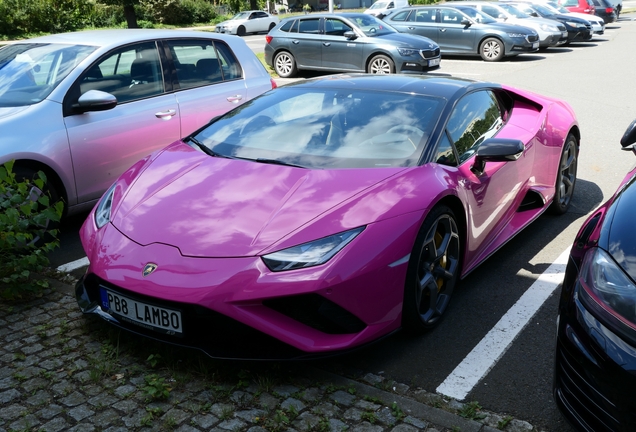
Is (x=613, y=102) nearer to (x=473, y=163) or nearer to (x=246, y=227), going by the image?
(x=473, y=163)

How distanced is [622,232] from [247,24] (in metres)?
37.3

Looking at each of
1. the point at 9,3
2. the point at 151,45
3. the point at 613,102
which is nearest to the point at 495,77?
the point at 613,102

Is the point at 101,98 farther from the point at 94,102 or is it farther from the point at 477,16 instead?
the point at 477,16

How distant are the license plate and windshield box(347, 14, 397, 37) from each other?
43.7 ft

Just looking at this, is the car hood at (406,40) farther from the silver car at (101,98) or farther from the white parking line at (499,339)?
the white parking line at (499,339)

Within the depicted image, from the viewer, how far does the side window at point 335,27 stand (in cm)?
1597

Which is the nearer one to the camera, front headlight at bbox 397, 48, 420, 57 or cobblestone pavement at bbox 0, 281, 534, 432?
cobblestone pavement at bbox 0, 281, 534, 432

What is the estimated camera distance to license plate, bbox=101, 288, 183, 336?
3.16 m

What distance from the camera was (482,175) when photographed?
14.2 ft

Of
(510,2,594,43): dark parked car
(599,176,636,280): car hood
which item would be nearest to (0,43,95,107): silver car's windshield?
(599,176,636,280): car hood

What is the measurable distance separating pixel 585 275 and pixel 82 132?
13.0 ft

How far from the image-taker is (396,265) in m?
3.38

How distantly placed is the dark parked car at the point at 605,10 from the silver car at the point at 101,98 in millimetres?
28379

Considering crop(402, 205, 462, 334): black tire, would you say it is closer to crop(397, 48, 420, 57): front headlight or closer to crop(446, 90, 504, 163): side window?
crop(446, 90, 504, 163): side window
